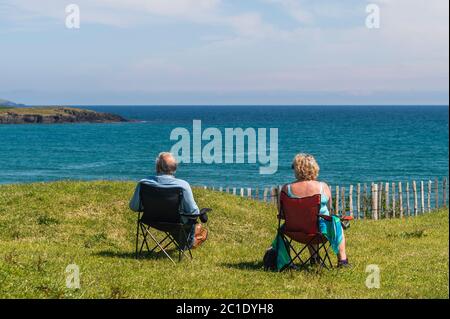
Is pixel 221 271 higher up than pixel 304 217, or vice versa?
pixel 304 217

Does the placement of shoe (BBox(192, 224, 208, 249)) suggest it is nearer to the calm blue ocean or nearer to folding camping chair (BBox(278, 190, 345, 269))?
folding camping chair (BBox(278, 190, 345, 269))

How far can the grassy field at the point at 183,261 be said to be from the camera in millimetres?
7551

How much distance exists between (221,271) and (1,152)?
7536 centimetres

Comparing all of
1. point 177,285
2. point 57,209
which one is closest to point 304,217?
point 177,285

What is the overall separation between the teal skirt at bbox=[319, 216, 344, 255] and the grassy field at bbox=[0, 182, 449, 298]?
0.46 m

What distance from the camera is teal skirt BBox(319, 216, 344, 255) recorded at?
9.37 m

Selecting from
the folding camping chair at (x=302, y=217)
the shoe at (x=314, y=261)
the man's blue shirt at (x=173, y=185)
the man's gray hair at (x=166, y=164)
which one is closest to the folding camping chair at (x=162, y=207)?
the man's blue shirt at (x=173, y=185)

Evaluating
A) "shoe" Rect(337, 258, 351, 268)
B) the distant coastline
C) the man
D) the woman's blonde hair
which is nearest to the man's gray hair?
the man

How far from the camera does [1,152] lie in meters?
78.8

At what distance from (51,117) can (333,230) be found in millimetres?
157359

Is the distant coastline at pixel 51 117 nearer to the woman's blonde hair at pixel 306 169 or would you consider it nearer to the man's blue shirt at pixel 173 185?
the man's blue shirt at pixel 173 185

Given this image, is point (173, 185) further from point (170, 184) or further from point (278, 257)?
point (278, 257)

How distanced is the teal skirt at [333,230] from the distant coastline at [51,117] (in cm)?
15329

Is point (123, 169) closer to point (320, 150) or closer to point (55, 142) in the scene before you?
point (320, 150)
